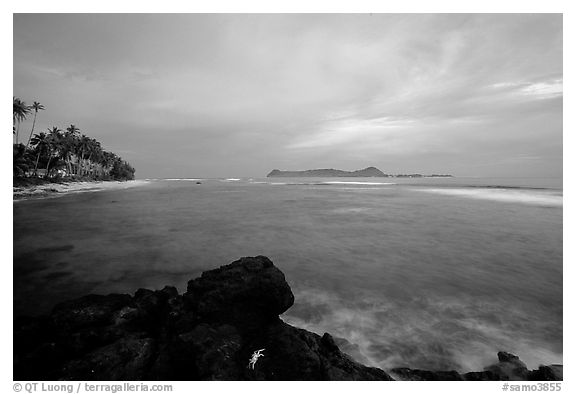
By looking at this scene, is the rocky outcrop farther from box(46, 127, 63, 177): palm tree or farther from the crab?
box(46, 127, 63, 177): palm tree

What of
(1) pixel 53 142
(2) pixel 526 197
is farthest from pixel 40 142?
(2) pixel 526 197

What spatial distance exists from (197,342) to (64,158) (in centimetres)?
7064

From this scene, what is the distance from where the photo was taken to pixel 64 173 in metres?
59.3

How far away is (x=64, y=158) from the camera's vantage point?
5362 centimetres

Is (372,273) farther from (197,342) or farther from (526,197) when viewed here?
(526,197)

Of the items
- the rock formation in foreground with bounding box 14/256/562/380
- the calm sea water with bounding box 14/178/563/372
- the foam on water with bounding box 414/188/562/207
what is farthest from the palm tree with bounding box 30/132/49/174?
the foam on water with bounding box 414/188/562/207

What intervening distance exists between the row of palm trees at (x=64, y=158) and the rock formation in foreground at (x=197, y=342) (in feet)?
118

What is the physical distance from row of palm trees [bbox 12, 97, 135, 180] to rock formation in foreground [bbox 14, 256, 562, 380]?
35.9m

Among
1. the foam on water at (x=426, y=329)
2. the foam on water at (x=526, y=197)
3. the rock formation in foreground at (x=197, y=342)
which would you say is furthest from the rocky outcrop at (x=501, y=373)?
the foam on water at (x=526, y=197)

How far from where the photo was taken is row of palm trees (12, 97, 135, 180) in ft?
121

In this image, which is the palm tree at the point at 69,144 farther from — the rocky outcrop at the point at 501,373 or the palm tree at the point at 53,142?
the rocky outcrop at the point at 501,373

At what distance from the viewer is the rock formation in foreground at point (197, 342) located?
2.49 metres
